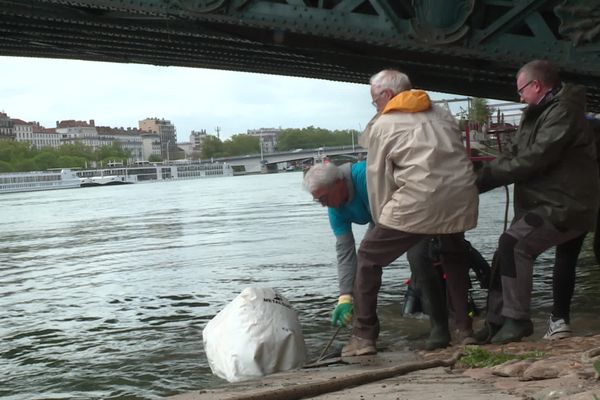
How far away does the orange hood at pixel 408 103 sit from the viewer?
4.79 meters

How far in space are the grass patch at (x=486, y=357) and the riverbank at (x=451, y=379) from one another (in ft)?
0.07

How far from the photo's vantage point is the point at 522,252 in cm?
498

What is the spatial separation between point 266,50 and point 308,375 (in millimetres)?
9099

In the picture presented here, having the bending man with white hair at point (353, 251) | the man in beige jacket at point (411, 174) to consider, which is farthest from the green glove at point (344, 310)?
the man in beige jacket at point (411, 174)

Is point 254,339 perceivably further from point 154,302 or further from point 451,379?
point 154,302

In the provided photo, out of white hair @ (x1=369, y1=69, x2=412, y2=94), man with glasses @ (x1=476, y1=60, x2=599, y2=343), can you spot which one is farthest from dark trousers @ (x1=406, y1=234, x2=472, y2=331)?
white hair @ (x1=369, y1=69, x2=412, y2=94)

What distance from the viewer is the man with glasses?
482 cm

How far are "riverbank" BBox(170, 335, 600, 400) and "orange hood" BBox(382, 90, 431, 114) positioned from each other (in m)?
1.52

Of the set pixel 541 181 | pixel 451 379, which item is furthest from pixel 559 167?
pixel 451 379

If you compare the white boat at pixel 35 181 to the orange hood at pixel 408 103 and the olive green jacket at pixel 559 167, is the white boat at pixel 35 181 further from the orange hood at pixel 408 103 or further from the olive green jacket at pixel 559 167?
the olive green jacket at pixel 559 167

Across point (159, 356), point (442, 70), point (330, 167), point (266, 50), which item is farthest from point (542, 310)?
point (266, 50)

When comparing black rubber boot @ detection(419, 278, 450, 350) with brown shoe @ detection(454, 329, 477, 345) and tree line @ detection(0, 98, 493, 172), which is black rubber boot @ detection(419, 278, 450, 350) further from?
tree line @ detection(0, 98, 493, 172)

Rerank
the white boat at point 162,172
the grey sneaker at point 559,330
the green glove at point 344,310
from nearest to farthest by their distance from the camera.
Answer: the grey sneaker at point 559,330 < the green glove at point 344,310 < the white boat at point 162,172

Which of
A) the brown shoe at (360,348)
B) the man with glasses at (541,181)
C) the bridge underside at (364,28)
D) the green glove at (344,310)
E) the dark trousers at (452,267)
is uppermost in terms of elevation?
the bridge underside at (364,28)
